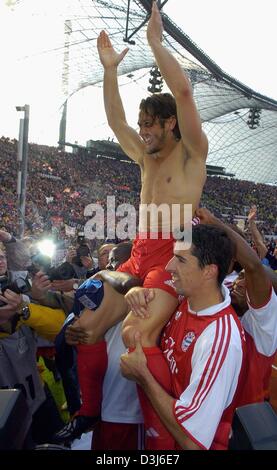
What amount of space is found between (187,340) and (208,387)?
237mm

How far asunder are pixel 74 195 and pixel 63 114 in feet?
47.9

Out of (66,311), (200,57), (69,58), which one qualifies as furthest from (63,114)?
(66,311)

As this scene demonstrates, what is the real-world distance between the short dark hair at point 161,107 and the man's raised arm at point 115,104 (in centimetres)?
34

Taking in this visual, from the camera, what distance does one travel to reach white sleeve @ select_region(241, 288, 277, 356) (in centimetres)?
199

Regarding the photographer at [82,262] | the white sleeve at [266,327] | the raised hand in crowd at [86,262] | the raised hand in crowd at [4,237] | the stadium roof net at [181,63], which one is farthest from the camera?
the stadium roof net at [181,63]

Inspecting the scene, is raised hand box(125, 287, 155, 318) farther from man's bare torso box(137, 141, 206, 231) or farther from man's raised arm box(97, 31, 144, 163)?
man's raised arm box(97, 31, 144, 163)

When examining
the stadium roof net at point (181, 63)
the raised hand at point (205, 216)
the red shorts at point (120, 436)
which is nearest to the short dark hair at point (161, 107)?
the raised hand at point (205, 216)

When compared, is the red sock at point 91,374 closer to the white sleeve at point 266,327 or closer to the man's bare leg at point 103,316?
the man's bare leg at point 103,316

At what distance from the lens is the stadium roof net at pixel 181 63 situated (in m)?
19.9

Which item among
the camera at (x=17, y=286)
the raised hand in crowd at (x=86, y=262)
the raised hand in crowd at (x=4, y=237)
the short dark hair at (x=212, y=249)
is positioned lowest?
the camera at (x=17, y=286)

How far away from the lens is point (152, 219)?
95.7 inches

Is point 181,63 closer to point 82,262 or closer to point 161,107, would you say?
point 82,262

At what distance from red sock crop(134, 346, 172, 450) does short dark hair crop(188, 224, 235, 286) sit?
41 cm

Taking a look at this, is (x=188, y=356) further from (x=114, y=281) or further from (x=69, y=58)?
(x=69, y=58)
